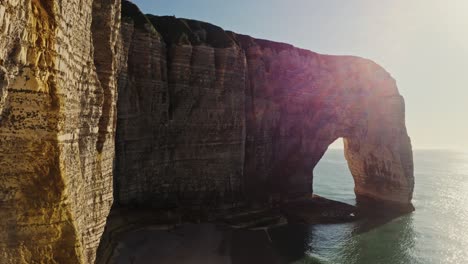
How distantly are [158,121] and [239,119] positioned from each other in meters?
11.6

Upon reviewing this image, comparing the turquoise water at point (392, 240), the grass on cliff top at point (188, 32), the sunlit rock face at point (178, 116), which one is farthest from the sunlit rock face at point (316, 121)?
the turquoise water at point (392, 240)

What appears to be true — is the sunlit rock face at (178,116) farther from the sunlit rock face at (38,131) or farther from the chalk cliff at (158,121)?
the sunlit rock face at (38,131)

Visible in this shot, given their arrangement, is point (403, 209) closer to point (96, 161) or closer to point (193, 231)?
point (193, 231)

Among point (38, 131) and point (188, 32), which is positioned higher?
point (188, 32)

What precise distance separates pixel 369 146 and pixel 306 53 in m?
21.9

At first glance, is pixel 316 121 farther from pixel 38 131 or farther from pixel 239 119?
pixel 38 131

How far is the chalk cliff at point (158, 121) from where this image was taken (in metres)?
8.14

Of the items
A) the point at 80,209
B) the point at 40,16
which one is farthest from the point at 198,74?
the point at 40,16

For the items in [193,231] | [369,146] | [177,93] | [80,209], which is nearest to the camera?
[80,209]

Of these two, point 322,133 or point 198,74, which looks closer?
point 198,74

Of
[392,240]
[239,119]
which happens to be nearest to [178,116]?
[239,119]

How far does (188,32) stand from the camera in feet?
141

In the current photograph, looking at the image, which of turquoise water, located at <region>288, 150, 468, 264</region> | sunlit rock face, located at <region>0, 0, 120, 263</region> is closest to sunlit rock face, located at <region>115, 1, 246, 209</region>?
turquoise water, located at <region>288, 150, 468, 264</region>

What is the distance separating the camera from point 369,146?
205 ft
